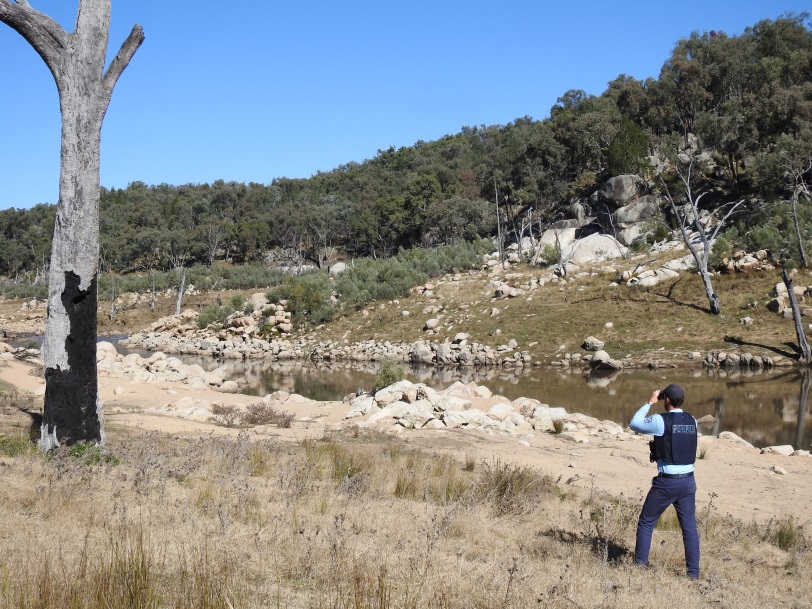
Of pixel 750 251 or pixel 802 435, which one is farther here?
pixel 750 251

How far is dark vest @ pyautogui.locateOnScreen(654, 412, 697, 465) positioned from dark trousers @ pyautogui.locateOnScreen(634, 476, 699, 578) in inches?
7.3

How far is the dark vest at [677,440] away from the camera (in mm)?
5957

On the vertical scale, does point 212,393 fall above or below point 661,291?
below

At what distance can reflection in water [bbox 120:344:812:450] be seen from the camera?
1766 centimetres

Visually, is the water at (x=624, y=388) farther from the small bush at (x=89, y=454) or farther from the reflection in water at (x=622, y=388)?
the small bush at (x=89, y=454)

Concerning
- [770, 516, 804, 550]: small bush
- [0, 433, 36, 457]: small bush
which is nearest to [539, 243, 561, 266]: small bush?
[770, 516, 804, 550]: small bush

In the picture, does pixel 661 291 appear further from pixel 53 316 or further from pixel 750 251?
pixel 53 316

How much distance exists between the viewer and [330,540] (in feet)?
17.1

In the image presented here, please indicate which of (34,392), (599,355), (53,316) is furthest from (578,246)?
(53,316)

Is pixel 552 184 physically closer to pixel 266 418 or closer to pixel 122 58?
pixel 266 418

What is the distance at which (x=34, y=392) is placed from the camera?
51.2 feet

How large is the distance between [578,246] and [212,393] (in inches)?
1275

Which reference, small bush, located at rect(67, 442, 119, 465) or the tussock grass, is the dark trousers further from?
the tussock grass

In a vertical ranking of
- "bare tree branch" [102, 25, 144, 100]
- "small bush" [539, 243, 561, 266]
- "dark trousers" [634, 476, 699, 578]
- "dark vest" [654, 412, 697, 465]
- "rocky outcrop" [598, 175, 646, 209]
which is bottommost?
"dark trousers" [634, 476, 699, 578]
